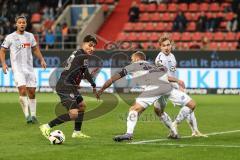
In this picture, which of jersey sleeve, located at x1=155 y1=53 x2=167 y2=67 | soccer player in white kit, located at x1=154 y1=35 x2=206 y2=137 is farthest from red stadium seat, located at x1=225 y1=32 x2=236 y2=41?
jersey sleeve, located at x1=155 y1=53 x2=167 y2=67

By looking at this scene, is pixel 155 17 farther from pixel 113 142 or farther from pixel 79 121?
pixel 113 142

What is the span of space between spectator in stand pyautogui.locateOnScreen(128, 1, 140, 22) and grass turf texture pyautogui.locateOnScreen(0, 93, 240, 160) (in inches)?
593

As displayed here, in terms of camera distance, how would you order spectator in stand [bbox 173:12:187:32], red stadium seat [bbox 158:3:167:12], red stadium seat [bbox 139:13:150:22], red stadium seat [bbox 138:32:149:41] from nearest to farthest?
1. spectator in stand [bbox 173:12:187:32]
2. red stadium seat [bbox 138:32:149:41]
3. red stadium seat [bbox 139:13:150:22]
4. red stadium seat [bbox 158:3:167:12]

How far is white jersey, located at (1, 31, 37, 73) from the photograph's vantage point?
17.4 m

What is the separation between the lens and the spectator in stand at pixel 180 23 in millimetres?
34719

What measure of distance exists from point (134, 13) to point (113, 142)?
23.8 meters

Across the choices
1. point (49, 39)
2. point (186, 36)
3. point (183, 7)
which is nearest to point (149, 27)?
point (183, 7)

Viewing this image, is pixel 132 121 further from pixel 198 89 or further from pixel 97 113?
pixel 198 89

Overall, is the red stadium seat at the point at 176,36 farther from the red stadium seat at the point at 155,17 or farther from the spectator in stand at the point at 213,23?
the red stadium seat at the point at 155,17

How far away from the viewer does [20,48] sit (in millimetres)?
17406

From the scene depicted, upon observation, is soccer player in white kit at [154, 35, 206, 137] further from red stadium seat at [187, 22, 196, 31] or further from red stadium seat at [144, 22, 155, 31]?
red stadium seat at [144, 22, 155, 31]

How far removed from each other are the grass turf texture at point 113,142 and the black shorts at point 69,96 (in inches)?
27.4

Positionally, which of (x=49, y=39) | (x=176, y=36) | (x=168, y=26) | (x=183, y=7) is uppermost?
(x=183, y=7)

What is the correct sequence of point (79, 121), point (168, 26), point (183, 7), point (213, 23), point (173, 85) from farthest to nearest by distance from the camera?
point (183, 7) < point (168, 26) < point (213, 23) < point (79, 121) < point (173, 85)
